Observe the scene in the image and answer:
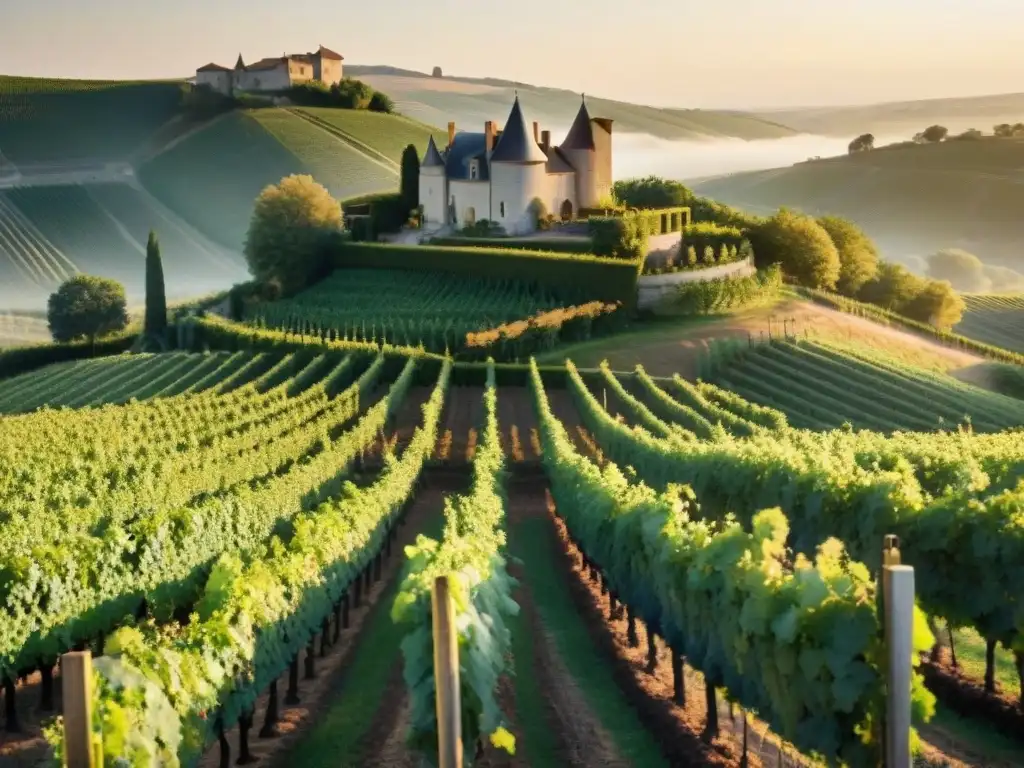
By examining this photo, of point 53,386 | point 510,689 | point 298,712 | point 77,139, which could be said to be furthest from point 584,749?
point 77,139

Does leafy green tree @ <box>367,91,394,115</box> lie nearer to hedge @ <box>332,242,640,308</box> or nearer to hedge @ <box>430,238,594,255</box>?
hedge @ <box>430,238,594,255</box>

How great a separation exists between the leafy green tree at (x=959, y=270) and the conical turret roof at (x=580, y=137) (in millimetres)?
73042

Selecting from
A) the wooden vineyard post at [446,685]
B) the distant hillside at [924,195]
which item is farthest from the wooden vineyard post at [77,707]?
the distant hillside at [924,195]

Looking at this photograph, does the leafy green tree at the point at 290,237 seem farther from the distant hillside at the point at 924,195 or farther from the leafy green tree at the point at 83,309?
the distant hillside at the point at 924,195

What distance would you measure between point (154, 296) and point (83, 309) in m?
20.0

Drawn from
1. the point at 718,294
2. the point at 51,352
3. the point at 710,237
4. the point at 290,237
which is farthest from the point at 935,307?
the point at 51,352

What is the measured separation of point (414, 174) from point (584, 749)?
69.2 metres

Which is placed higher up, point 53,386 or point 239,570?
point 239,570

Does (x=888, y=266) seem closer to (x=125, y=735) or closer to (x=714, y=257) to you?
(x=714, y=257)

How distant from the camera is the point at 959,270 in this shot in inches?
5610

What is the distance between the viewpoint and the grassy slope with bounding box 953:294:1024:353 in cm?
8962

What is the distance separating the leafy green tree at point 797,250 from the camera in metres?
81.0

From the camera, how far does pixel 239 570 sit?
1764 centimetres

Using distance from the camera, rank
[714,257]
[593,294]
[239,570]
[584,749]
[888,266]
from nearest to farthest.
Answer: [584,749], [239,570], [593,294], [714,257], [888,266]
